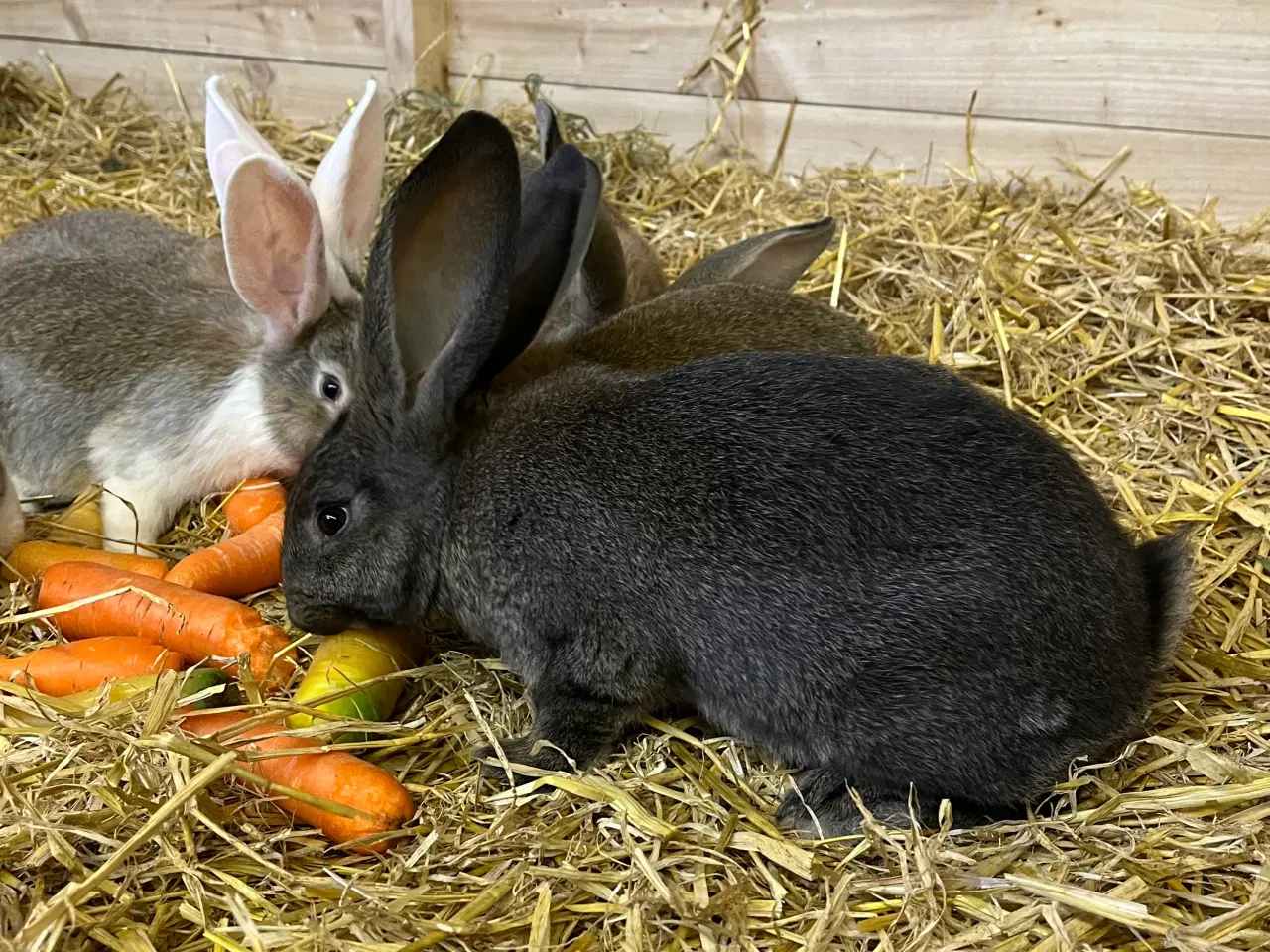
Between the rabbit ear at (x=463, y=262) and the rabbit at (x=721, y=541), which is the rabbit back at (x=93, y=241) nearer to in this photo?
the rabbit at (x=721, y=541)

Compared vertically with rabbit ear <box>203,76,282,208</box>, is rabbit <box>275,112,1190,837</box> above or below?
below

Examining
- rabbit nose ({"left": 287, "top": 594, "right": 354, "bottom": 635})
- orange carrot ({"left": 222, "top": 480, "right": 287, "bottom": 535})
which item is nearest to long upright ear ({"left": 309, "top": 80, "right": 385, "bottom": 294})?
orange carrot ({"left": 222, "top": 480, "right": 287, "bottom": 535})

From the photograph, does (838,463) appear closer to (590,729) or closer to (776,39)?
(590,729)

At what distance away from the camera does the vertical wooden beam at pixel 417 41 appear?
206 inches

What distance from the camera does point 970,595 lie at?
2.14 meters

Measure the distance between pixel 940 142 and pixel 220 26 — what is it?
3.79 metres

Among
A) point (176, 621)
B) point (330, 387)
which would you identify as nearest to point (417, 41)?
point (330, 387)

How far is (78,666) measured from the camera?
2.64 meters

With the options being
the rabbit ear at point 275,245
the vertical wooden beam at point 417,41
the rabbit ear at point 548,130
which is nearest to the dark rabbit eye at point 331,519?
the rabbit ear at point 275,245

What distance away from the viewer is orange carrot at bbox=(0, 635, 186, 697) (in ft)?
8.63

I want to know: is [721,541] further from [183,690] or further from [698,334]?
[183,690]

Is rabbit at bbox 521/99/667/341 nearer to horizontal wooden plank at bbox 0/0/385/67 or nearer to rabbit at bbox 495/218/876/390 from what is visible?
rabbit at bbox 495/218/876/390

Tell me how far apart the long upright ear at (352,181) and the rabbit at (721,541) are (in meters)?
1.13

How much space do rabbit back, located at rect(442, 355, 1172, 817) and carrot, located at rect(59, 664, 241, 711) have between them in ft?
2.14
